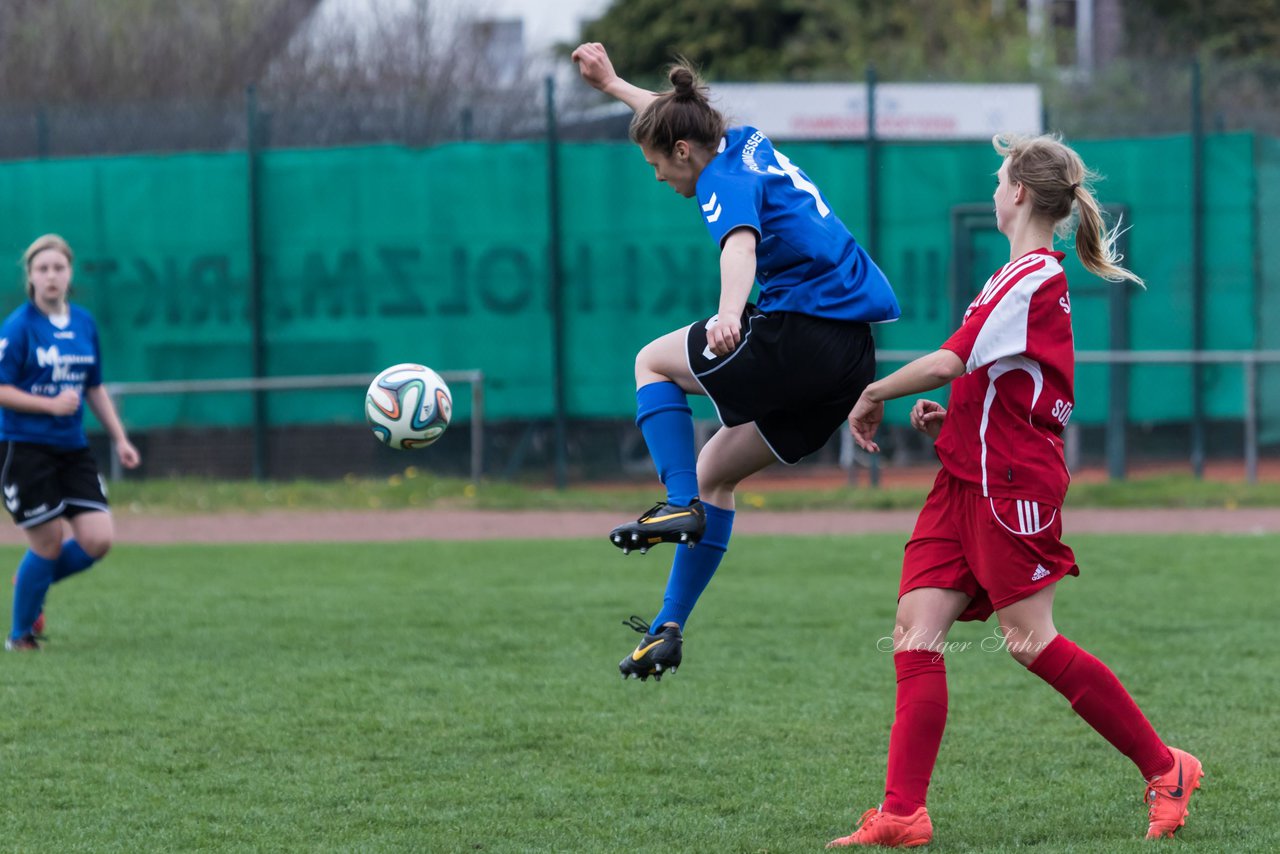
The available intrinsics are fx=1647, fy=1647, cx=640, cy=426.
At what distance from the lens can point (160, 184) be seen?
14203mm

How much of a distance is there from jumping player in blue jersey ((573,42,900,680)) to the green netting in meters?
9.01

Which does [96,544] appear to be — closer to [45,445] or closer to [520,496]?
[45,445]

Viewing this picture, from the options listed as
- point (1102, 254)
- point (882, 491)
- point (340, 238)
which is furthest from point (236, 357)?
point (1102, 254)

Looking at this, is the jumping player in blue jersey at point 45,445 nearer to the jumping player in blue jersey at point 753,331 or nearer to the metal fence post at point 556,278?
the jumping player in blue jersey at point 753,331

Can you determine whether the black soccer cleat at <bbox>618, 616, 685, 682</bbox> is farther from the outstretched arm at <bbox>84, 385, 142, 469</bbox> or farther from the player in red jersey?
the outstretched arm at <bbox>84, 385, 142, 469</bbox>

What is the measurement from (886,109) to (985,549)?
10.4 m

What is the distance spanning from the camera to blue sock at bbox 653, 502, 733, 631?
16.4 feet

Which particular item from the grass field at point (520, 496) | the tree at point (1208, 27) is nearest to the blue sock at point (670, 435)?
the grass field at point (520, 496)

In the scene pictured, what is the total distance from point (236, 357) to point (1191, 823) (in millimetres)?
10968

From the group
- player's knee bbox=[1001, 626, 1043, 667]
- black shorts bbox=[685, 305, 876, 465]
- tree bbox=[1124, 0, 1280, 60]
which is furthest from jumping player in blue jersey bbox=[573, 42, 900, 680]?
tree bbox=[1124, 0, 1280, 60]

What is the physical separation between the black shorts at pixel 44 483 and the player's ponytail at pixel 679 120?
13.6 feet

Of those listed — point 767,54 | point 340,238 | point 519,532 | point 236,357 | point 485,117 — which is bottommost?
point 519,532

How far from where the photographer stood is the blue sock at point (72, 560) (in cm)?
784

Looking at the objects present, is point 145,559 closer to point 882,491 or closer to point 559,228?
point 559,228
